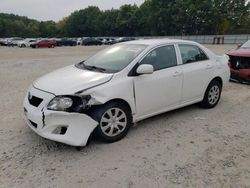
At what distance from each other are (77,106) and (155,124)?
167cm

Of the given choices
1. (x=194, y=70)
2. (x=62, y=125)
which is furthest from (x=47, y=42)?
(x=62, y=125)

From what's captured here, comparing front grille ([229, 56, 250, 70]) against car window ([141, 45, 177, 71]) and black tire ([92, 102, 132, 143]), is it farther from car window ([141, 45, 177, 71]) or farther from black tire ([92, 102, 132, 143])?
black tire ([92, 102, 132, 143])

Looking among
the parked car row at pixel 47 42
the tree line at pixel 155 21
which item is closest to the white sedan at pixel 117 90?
the parked car row at pixel 47 42

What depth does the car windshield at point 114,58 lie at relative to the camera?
13.4 feet

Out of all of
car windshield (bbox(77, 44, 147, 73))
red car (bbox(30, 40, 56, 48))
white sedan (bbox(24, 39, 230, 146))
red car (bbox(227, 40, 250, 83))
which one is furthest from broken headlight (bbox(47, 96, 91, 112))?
red car (bbox(30, 40, 56, 48))

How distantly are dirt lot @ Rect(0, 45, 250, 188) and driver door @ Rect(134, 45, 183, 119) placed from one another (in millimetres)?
389

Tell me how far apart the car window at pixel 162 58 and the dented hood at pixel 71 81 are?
849 millimetres

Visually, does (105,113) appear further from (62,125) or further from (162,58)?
(162,58)

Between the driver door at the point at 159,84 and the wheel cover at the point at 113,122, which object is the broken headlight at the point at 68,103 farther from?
the driver door at the point at 159,84

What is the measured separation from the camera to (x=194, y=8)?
2216 inches

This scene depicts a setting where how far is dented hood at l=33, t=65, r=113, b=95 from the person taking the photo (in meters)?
3.47

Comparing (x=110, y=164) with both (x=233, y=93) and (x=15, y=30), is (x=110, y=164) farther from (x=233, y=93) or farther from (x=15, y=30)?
(x=15, y=30)

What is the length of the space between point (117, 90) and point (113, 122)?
1.61 feet

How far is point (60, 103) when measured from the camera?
3.37 metres
